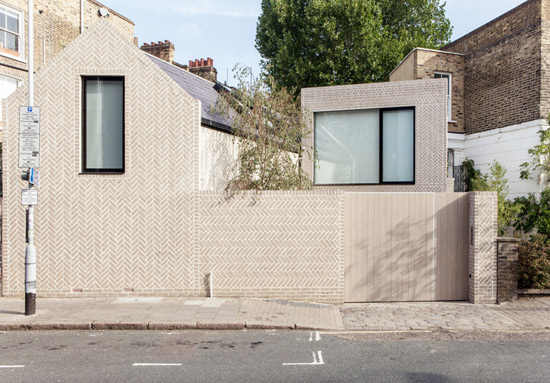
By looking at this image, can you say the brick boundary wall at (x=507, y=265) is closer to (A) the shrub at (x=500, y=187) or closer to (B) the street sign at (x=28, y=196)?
(A) the shrub at (x=500, y=187)

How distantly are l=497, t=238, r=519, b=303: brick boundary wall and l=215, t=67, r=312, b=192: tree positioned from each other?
186 inches

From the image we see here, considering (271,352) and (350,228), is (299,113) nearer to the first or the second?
(350,228)

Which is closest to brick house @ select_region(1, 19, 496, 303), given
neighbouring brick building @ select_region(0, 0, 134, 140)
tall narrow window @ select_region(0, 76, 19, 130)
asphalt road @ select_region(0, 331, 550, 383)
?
asphalt road @ select_region(0, 331, 550, 383)

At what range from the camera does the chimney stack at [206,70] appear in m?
24.2

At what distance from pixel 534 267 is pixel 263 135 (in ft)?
22.5

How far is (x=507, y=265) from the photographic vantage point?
10.4 meters

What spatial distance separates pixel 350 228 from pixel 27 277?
6.57 m

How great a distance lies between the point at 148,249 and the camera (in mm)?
10547

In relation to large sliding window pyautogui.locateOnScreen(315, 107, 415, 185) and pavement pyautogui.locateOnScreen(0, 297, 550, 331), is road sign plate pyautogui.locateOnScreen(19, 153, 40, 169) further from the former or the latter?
large sliding window pyautogui.locateOnScreen(315, 107, 415, 185)

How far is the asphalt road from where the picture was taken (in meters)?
6.11

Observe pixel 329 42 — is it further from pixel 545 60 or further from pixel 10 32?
pixel 10 32

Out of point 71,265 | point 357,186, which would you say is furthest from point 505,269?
point 71,265

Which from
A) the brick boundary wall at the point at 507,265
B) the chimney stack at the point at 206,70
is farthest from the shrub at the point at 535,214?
the chimney stack at the point at 206,70

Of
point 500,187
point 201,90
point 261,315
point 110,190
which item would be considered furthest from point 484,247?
point 201,90
